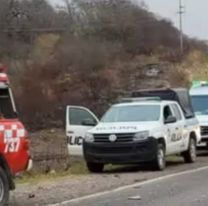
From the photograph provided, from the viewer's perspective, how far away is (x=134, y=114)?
2005cm

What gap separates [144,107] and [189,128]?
95.7 inches

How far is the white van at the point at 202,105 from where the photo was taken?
1039 inches

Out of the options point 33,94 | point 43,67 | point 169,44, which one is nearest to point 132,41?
point 169,44

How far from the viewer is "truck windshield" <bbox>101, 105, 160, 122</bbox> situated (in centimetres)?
1980

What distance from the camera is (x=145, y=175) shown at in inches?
708

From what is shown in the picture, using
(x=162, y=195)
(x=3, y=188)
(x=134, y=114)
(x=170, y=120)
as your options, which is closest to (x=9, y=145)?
(x=3, y=188)

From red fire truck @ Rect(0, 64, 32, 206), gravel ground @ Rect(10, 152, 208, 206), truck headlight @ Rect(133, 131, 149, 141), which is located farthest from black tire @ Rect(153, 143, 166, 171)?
red fire truck @ Rect(0, 64, 32, 206)

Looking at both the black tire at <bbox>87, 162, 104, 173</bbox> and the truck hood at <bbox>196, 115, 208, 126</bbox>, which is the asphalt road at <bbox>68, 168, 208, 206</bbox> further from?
the truck hood at <bbox>196, 115, 208, 126</bbox>

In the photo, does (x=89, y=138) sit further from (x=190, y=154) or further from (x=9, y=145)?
(x=9, y=145)

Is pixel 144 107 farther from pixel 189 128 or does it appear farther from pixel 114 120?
pixel 189 128

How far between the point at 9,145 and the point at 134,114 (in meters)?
8.67

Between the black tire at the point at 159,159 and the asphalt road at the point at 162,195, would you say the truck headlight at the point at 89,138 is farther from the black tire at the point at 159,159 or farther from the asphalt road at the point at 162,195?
the asphalt road at the point at 162,195

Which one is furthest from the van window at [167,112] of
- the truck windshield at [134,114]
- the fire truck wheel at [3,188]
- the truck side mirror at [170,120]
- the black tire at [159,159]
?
the fire truck wheel at [3,188]

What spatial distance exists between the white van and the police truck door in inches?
228
